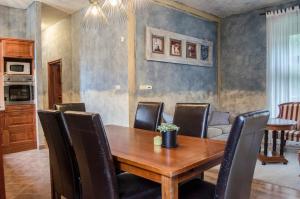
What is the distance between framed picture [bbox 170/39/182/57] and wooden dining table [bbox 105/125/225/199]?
9.70 ft

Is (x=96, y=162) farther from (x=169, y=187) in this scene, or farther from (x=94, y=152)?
(x=169, y=187)

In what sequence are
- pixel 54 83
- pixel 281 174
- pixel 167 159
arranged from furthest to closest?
pixel 54 83 < pixel 281 174 < pixel 167 159

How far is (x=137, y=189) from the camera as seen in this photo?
1.81 meters

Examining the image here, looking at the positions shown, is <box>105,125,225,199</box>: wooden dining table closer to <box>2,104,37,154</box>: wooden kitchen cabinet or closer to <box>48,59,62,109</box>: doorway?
<box>2,104,37,154</box>: wooden kitchen cabinet

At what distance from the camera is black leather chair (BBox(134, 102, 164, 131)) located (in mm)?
2779

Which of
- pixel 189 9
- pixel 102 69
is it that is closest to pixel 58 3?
pixel 102 69

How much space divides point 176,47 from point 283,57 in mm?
2209

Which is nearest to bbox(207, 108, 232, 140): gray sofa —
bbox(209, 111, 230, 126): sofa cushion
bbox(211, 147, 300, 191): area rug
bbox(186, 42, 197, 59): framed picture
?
bbox(209, 111, 230, 126): sofa cushion

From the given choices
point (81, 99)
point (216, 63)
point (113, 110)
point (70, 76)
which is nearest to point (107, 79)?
point (113, 110)

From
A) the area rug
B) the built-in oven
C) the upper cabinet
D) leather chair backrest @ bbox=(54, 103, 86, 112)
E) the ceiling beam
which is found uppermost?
the ceiling beam

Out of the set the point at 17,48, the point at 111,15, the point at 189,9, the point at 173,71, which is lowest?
the point at 173,71

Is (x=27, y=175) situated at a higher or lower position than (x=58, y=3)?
lower

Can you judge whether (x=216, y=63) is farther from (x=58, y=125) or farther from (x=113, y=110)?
(x=58, y=125)

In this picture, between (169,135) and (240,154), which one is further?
(169,135)
